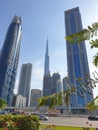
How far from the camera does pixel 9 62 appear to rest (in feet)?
519

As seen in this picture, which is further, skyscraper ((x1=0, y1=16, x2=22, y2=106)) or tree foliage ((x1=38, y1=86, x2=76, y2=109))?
skyscraper ((x1=0, y1=16, x2=22, y2=106))

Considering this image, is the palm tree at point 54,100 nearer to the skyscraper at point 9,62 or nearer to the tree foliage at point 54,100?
the tree foliage at point 54,100

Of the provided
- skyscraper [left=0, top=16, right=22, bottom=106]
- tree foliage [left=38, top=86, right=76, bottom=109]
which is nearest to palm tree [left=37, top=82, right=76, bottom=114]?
tree foliage [left=38, top=86, right=76, bottom=109]

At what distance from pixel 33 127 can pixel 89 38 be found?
11.7 m

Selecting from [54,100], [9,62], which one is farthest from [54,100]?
[9,62]

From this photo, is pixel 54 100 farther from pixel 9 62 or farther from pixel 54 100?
pixel 9 62

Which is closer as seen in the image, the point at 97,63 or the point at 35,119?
the point at 97,63

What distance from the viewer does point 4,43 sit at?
→ 167 meters

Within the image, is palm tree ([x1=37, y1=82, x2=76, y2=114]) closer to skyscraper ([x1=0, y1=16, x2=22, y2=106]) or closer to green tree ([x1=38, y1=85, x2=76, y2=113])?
green tree ([x1=38, y1=85, x2=76, y2=113])

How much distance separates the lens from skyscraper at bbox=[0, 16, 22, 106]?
15262cm

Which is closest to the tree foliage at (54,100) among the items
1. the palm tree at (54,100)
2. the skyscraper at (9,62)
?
the palm tree at (54,100)

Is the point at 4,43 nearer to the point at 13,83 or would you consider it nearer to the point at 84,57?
the point at 13,83

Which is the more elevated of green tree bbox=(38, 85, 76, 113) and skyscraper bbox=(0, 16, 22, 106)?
skyscraper bbox=(0, 16, 22, 106)

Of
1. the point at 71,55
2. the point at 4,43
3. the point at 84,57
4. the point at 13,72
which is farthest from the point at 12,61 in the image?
the point at 84,57
